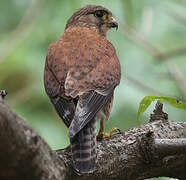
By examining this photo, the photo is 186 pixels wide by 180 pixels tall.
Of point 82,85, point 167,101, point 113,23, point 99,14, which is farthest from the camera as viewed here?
point 99,14

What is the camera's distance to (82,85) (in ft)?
11.8

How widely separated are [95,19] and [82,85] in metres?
1.75

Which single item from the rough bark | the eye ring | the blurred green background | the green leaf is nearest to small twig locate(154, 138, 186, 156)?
the rough bark

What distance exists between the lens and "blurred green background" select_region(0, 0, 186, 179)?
4.81m

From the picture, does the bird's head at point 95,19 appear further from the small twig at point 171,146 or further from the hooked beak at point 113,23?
the small twig at point 171,146

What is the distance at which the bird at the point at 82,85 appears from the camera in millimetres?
3090

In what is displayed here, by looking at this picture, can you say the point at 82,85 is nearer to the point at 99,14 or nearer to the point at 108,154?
the point at 108,154

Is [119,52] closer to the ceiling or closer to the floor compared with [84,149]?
closer to the floor

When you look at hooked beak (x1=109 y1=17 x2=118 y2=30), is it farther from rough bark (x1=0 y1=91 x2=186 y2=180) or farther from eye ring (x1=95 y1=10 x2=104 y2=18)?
rough bark (x1=0 y1=91 x2=186 y2=180)

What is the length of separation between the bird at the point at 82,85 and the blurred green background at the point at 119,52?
0.50 metres

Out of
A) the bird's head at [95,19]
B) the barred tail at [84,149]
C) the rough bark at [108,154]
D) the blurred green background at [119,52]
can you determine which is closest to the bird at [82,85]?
the barred tail at [84,149]

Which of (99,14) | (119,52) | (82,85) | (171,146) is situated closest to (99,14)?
(99,14)

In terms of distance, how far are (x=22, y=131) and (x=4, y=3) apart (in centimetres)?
305

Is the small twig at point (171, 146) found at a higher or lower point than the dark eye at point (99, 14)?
lower
